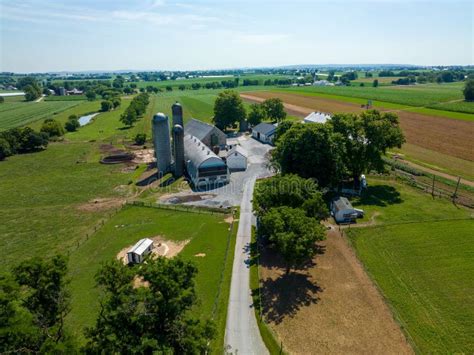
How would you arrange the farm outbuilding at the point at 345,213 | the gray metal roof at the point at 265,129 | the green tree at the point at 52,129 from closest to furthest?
the farm outbuilding at the point at 345,213, the gray metal roof at the point at 265,129, the green tree at the point at 52,129

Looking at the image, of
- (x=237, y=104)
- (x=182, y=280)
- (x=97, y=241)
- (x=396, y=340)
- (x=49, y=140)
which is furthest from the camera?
(x=237, y=104)

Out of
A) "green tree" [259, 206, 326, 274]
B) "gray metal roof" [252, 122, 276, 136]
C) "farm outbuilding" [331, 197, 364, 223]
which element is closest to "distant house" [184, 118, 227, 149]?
"gray metal roof" [252, 122, 276, 136]

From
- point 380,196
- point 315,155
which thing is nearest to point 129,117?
point 315,155

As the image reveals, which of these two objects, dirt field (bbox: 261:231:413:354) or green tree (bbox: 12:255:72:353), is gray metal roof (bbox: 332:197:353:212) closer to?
dirt field (bbox: 261:231:413:354)

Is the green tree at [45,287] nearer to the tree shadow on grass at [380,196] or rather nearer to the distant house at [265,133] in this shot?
the tree shadow on grass at [380,196]

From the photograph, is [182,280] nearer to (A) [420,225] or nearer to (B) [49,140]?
(A) [420,225]

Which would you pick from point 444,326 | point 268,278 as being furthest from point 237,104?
point 444,326

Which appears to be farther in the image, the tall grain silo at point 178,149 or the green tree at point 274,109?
the green tree at point 274,109

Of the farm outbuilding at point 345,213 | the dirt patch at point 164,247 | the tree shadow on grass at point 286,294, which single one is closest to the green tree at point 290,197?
the tree shadow on grass at point 286,294
